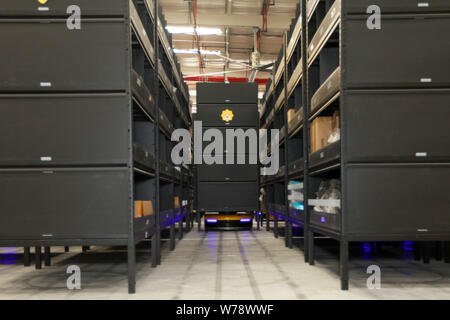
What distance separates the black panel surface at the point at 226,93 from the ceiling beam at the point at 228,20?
1843 millimetres

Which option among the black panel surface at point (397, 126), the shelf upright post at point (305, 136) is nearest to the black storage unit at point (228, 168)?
the shelf upright post at point (305, 136)

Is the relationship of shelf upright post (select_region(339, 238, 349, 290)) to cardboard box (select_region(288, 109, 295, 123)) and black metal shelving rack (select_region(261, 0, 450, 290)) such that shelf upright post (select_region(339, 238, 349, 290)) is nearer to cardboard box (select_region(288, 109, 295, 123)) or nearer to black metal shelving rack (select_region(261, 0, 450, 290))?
black metal shelving rack (select_region(261, 0, 450, 290))

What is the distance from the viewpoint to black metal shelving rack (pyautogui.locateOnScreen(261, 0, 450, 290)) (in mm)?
3305

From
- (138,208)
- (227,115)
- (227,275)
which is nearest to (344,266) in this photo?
(227,275)

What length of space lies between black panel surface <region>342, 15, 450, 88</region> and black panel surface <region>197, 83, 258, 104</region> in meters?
5.47

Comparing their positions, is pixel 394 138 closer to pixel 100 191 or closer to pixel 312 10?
pixel 312 10

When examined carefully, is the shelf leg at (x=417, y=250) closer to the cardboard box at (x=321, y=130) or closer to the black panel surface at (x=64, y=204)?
the cardboard box at (x=321, y=130)

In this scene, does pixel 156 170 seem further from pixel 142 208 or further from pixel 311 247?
pixel 311 247

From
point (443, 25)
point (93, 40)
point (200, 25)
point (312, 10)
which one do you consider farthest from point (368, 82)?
point (200, 25)

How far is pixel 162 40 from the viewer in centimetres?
559

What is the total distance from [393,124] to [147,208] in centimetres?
248

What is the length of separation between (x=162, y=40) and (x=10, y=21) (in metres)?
2.43

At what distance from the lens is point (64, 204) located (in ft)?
10.8

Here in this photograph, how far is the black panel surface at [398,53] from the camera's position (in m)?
3.34
